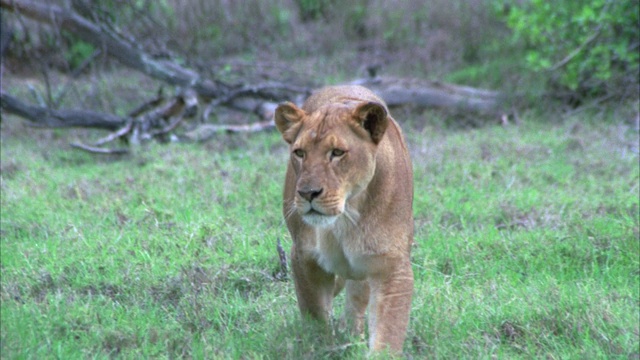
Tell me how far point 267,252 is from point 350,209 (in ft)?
5.42

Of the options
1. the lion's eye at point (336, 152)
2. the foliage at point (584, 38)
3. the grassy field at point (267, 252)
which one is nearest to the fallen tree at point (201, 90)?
the foliage at point (584, 38)

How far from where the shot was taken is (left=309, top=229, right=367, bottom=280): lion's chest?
3.64 metres

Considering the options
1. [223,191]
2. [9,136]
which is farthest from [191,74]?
[223,191]

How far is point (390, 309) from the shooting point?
363 cm

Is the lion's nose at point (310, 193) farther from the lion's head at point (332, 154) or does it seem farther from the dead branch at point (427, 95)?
the dead branch at point (427, 95)

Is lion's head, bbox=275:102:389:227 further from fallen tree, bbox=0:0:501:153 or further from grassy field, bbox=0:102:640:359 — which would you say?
fallen tree, bbox=0:0:501:153

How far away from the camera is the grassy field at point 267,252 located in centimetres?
395

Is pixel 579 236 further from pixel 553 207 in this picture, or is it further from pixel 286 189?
pixel 286 189

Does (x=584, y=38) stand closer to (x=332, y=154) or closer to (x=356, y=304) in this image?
(x=356, y=304)

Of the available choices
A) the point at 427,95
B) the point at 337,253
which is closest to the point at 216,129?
the point at 427,95

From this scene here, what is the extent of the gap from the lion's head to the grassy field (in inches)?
26.4

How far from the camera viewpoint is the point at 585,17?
28.7 ft

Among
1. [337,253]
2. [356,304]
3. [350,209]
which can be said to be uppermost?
[350,209]

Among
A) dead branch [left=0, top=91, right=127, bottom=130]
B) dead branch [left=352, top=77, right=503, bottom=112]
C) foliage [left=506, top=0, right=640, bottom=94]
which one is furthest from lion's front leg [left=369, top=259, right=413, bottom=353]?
Result: foliage [left=506, top=0, right=640, bottom=94]
